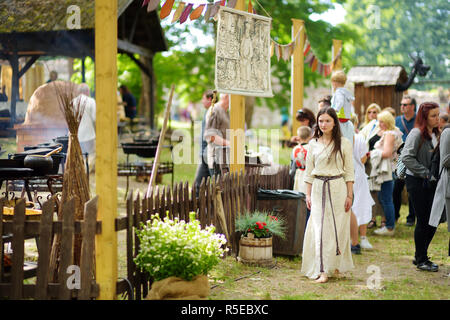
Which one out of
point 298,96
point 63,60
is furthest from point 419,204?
point 63,60

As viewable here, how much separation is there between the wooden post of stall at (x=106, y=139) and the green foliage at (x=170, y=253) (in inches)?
13.8

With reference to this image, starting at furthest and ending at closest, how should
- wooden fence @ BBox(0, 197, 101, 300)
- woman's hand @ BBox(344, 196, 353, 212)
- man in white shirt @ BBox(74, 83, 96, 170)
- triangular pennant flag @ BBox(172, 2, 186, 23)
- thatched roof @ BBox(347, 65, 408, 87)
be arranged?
thatched roof @ BBox(347, 65, 408, 87), man in white shirt @ BBox(74, 83, 96, 170), woman's hand @ BBox(344, 196, 353, 212), triangular pennant flag @ BBox(172, 2, 186, 23), wooden fence @ BBox(0, 197, 101, 300)

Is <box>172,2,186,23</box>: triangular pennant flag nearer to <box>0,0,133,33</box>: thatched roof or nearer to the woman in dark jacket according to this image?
the woman in dark jacket

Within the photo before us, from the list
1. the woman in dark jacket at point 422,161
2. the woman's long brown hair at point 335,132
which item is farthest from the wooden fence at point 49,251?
the woman in dark jacket at point 422,161

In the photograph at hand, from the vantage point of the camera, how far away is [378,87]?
1627cm

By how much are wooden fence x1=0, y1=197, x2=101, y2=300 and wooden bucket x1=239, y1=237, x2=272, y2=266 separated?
262cm

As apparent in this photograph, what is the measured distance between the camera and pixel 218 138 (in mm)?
9031

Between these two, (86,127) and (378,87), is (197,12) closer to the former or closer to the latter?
(86,127)

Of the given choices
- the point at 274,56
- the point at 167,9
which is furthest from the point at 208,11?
the point at 274,56

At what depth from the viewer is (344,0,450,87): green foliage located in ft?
139

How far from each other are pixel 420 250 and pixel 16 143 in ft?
23.6

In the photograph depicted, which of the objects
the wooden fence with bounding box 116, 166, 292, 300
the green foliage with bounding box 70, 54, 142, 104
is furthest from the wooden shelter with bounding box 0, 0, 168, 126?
the green foliage with bounding box 70, 54, 142, 104

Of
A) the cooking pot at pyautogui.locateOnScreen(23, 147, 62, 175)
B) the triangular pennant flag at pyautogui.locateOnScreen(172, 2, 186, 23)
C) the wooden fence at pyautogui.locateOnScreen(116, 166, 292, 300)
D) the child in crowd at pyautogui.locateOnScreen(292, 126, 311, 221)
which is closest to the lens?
the wooden fence at pyautogui.locateOnScreen(116, 166, 292, 300)
